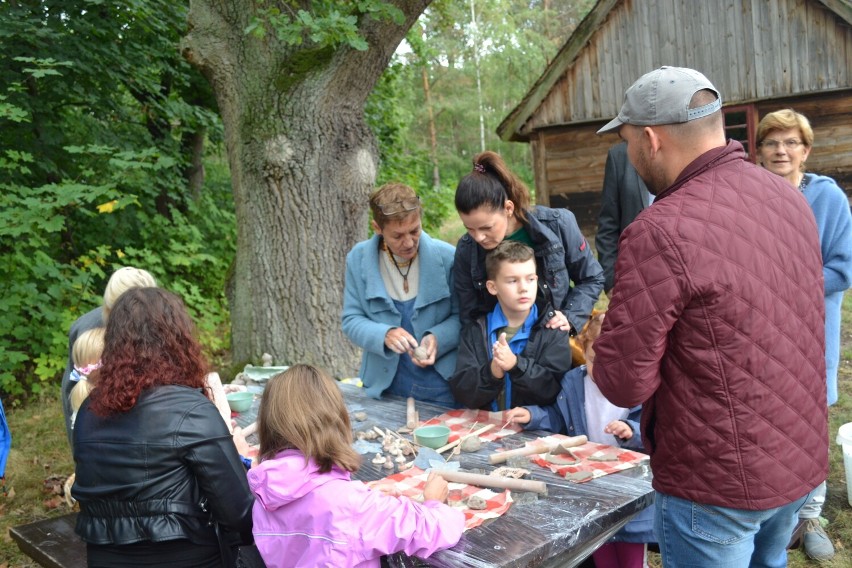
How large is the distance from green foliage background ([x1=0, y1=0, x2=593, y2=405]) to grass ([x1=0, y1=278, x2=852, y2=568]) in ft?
1.59

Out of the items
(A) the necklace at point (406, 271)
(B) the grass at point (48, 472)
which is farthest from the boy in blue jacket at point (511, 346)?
(B) the grass at point (48, 472)

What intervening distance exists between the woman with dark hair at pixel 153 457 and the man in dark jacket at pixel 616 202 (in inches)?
93.0

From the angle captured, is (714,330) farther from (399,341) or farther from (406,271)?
(406,271)

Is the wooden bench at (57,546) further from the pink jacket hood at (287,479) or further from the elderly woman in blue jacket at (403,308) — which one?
the elderly woman in blue jacket at (403,308)

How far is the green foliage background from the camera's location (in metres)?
6.19

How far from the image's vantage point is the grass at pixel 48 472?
3.50 meters

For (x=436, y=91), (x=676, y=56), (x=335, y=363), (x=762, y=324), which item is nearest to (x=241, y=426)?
(x=335, y=363)

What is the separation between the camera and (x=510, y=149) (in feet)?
91.7

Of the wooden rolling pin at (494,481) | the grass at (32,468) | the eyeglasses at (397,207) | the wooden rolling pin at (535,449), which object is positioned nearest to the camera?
the wooden rolling pin at (494,481)

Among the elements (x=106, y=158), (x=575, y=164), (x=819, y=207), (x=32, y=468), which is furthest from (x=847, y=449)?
(x=575, y=164)

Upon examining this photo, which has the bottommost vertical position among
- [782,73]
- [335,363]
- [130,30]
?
[335,363]

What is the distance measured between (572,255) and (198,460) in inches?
68.9

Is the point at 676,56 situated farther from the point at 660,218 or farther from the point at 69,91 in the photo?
the point at 660,218

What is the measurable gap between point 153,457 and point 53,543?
1.13m
